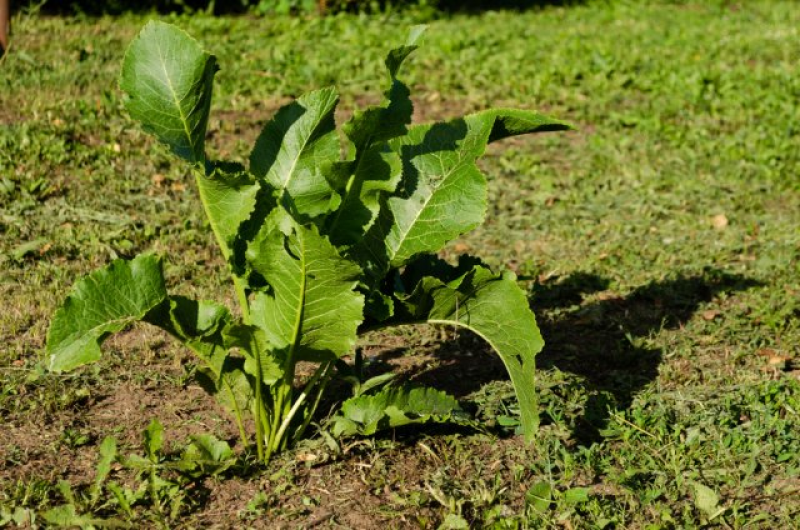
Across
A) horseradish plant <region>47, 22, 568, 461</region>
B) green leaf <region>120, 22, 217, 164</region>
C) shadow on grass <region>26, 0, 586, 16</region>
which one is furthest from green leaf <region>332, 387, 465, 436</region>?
shadow on grass <region>26, 0, 586, 16</region>

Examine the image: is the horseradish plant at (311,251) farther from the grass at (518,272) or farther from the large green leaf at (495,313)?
the grass at (518,272)

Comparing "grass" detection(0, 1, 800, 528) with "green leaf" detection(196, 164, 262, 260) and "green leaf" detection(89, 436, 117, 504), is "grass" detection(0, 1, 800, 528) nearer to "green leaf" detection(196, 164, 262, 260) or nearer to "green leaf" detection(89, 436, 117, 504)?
"green leaf" detection(89, 436, 117, 504)

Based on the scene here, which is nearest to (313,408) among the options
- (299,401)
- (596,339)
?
(299,401)

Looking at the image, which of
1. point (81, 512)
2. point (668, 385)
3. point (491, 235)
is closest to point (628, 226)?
point (491, 235)

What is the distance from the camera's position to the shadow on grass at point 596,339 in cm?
367

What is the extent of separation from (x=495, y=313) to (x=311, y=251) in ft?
1.99

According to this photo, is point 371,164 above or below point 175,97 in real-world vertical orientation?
below

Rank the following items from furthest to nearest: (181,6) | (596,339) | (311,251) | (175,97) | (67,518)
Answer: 1. (181,6)
2. (596,339)
3. (175,97)
4. (67,518)
5. (311,251)

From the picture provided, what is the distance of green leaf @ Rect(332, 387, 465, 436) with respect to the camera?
3018 mm

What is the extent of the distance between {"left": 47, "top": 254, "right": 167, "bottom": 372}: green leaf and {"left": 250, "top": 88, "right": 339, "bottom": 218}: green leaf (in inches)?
16.9

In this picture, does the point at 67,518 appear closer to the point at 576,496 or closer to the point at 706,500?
the point at 576,496

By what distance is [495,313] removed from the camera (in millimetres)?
2963

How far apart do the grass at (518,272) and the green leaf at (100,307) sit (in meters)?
0.49

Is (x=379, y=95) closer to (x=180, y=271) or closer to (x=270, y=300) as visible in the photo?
(x=180, y=271)
